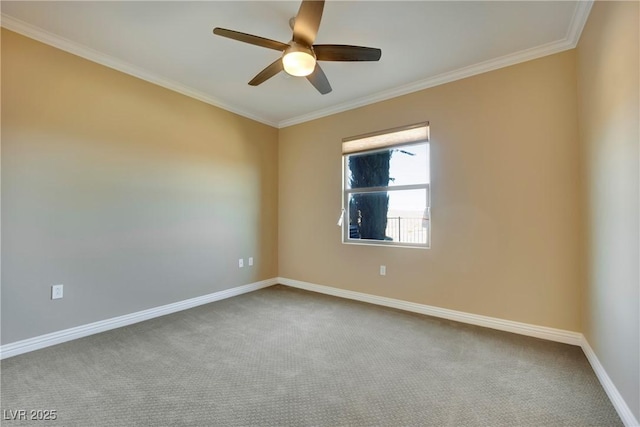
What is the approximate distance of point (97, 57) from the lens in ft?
8.41

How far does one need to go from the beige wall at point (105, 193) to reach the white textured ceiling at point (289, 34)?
0.84 ft

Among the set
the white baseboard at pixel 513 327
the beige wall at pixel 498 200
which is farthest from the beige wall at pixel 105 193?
the beige wall at pixel 498 200

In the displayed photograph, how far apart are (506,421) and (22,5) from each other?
4.10 meters

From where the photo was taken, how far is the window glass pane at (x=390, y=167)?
320 cm

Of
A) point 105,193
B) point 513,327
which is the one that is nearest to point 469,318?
point 513,327

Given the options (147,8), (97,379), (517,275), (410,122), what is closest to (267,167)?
(410,122)

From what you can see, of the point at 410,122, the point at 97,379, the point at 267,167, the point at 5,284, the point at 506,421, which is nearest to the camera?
the point at 506,421

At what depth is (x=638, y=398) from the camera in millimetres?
1342

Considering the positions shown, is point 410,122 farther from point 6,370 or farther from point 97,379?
point 6,370

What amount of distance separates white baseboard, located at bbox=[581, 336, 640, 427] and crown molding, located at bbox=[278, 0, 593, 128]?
2.45 metres

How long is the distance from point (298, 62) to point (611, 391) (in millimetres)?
2800

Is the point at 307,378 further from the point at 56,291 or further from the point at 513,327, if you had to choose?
the point at 56,291

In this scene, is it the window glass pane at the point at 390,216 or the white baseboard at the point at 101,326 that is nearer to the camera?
the white baseboard at the point at 101,326

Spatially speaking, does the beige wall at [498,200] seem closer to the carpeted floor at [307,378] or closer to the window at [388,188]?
the window at [388,188]
